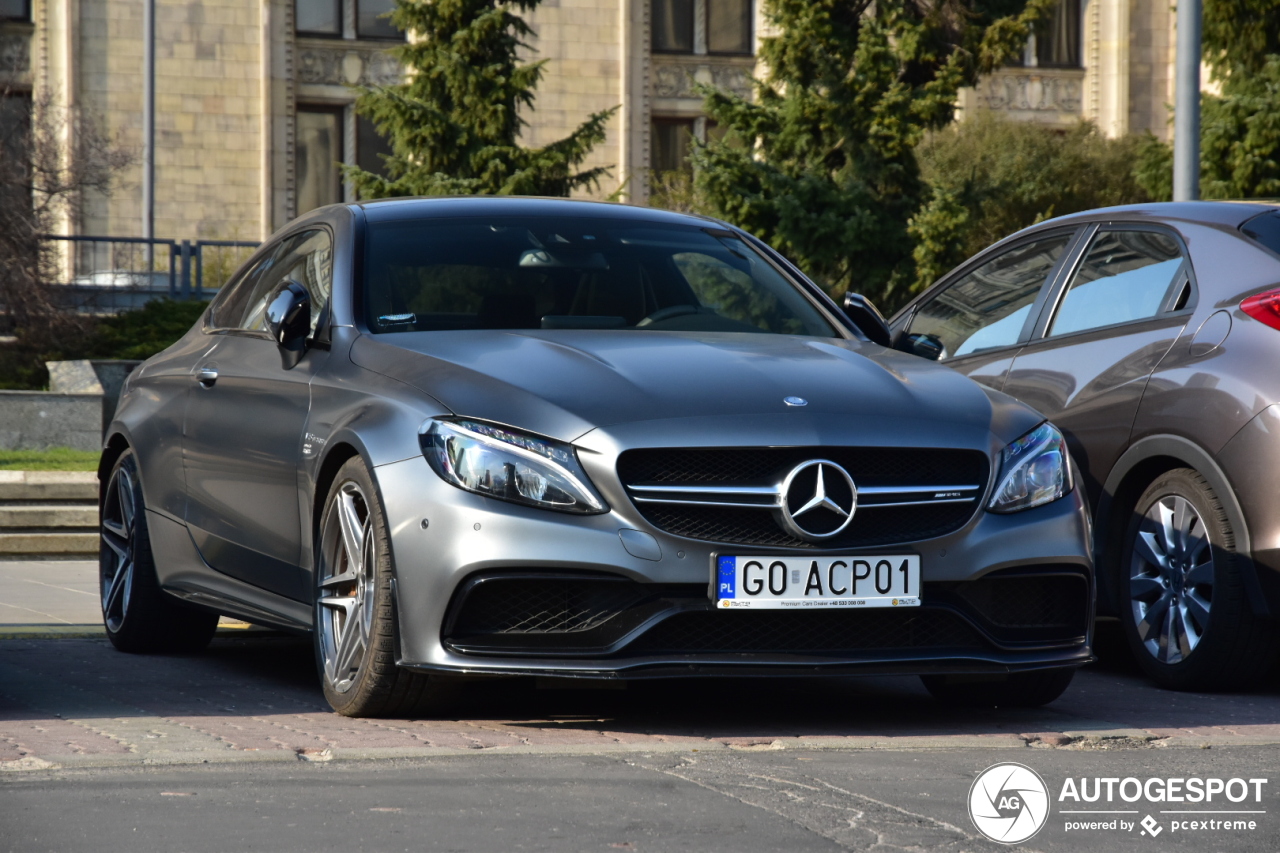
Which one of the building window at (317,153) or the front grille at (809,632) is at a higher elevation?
the building window at (317,153)

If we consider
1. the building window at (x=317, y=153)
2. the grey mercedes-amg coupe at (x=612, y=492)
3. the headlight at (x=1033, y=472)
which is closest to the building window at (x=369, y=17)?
the building window at (x=317, y=153)

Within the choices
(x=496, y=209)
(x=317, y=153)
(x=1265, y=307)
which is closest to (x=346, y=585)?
(x=496, y=209)

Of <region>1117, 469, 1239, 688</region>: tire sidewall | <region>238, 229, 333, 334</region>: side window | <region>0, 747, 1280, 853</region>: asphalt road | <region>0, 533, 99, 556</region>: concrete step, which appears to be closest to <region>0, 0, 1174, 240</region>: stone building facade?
<region>0, 533, 99, 556</region>: concrete step

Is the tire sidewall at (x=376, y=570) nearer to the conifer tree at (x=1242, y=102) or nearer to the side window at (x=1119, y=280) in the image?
the side window at (x=1119, y=280)

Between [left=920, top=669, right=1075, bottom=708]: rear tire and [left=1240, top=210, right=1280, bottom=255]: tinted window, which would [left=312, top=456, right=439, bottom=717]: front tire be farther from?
[left=1240, top=210, right=1280, bottom=255]: tinted window

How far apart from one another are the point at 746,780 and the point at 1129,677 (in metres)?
2.74

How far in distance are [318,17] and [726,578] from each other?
3701 cm

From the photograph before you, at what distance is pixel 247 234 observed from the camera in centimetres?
3894

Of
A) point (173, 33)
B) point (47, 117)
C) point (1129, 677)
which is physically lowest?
point (1129, 677)

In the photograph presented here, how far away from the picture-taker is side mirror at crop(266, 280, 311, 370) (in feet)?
19.5

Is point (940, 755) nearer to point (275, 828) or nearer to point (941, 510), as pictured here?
point (941, 510)

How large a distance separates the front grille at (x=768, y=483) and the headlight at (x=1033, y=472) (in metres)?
0.19

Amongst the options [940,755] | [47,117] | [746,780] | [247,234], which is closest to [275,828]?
[746,780]

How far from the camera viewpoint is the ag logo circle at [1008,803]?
12.9 feet
